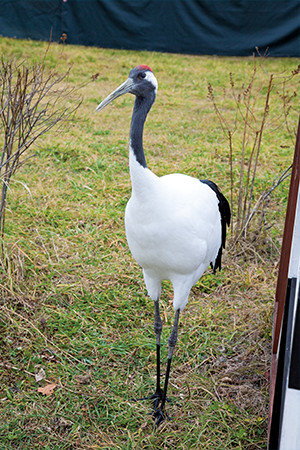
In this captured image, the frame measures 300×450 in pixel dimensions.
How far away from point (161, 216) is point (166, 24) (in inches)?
324

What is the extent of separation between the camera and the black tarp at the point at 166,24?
9203 mm

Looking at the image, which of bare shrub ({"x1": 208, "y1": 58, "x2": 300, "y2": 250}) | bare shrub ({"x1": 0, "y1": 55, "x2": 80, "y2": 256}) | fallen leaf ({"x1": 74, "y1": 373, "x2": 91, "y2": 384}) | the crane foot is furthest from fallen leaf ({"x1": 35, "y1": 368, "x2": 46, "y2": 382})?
bare shrub ({"x1": 208, "y1": 58, "x2": 300, "y2": 250})

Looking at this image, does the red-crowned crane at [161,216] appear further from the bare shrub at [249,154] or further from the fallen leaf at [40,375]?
the bare shrub at [249,154]

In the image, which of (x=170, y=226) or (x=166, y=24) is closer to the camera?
(x=170, y=226)

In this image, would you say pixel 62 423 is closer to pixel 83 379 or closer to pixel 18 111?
pixel 83 379

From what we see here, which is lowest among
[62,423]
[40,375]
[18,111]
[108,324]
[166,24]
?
[62,423]

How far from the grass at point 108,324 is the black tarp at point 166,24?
16.5 ft

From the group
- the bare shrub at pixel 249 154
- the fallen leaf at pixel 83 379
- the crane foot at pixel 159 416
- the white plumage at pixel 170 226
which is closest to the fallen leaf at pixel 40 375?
the fallen leaf at pixel 83 379

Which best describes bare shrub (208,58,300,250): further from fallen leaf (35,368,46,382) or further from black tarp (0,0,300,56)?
black tarp (0,0,300,56)

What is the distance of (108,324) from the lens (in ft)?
10.1

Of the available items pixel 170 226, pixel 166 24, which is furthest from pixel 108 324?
pixel 166 24

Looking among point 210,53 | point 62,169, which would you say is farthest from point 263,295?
point 210,53

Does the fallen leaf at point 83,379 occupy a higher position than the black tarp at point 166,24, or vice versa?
the black tarp at point 166,24

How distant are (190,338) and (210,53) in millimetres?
7714
